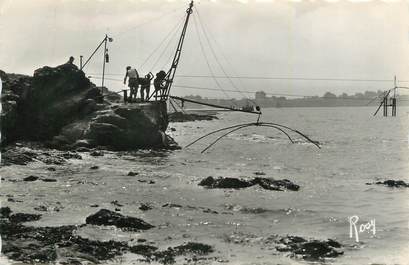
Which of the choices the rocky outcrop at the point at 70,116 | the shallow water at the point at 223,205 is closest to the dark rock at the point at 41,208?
the shallow water at the point at 223,205

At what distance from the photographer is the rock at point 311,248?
12.7 m

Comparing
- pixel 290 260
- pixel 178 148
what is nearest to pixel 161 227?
pixel 290 260

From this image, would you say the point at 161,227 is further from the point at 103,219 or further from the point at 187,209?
the point at 187,209

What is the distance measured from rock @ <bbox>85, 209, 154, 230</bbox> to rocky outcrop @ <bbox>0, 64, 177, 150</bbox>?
20.1 meters

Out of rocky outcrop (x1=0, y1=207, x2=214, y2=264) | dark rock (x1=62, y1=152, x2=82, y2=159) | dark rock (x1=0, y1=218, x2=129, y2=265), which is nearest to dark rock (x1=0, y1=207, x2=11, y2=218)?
→ rocky outcrop (x1=0, y1=207, x2=214, y2=264)

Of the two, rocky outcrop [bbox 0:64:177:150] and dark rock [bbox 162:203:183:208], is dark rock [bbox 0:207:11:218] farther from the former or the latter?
rocky outcrop [bbox 0:64:177:150]

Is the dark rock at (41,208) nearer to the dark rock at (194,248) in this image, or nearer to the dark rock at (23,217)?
the dark rock at (23,217)

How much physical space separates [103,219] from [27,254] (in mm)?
3910

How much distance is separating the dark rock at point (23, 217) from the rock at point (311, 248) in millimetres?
7709

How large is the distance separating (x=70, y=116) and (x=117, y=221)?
25051 mm

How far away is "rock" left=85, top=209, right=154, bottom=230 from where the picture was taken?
14.8 meters

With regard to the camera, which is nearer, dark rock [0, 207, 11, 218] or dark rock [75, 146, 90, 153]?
dark rock [0, 207, 11, 218]

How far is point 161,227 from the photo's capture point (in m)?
15.4
